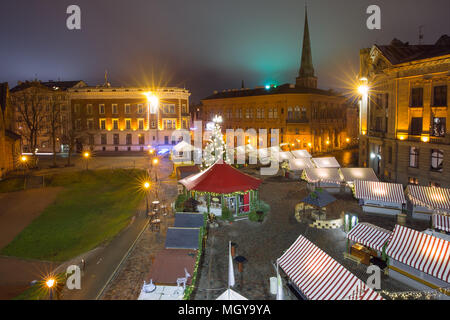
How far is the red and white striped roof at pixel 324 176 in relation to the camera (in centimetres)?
2925

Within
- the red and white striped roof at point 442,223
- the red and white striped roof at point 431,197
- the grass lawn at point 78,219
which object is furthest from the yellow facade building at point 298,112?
the red and white striped roof at point 442,223

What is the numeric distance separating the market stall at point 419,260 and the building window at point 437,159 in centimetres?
1747

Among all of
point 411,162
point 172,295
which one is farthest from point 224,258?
point 411,162

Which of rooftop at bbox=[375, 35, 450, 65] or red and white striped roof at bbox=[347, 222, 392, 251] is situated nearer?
red and white striped roof at bbox=[347, 222, 392, 251]

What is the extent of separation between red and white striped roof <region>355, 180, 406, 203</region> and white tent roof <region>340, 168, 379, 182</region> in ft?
12.7

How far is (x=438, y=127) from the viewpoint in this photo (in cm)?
2777

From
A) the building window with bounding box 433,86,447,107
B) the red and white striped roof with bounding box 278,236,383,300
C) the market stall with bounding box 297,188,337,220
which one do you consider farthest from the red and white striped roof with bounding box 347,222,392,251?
the building window with bounding box 433,86,447,107

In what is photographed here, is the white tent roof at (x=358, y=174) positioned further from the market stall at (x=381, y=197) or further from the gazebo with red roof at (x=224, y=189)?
the gazebo with red roof at (x=224, y=189)

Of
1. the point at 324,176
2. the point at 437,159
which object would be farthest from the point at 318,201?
the point at 437,159

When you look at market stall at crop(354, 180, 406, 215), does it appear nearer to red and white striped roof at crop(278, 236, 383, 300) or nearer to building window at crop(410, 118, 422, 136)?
building window at crop(410, 118, 422, 136)

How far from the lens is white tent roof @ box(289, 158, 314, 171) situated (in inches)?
1396

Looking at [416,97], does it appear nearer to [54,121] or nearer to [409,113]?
[409,113]

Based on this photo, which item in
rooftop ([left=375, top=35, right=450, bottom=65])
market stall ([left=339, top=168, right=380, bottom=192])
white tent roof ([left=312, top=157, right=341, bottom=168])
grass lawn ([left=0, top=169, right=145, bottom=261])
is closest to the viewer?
grass lawn ([left=0, top=169, right=145, bottom=261])

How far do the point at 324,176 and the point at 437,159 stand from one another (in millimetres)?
9953
